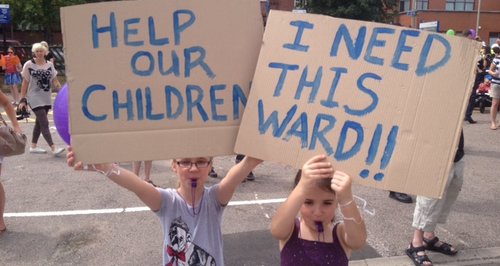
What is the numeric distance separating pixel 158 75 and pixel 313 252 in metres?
1.01

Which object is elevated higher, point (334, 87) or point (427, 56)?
point (427, 56)

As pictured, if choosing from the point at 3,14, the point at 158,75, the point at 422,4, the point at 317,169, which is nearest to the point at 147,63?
the point at 158,75

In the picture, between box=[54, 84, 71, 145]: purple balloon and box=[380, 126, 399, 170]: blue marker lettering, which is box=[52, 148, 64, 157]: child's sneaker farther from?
box=[380, 126, 399, 170]: blue marker lettering

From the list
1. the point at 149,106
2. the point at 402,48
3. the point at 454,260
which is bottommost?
the point at 454,260

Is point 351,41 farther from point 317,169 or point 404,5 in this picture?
point 404,5

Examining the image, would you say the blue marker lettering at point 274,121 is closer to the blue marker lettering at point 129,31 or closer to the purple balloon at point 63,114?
the blue marker lettering at point 129,31

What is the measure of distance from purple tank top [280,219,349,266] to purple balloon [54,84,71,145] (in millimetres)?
1051

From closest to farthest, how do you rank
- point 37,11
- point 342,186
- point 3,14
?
1. point 342,186
2. point 3,14
3. point 37,11

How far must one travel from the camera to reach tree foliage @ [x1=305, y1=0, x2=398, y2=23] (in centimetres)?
2540

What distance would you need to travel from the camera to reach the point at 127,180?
201 centimetres

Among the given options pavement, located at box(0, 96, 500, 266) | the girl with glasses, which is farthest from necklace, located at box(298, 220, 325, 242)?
pavement, located at box(0, 96, 500, 266)

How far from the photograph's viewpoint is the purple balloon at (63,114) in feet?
5.97

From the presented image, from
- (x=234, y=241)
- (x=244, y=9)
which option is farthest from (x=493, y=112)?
(x=244, y=9)

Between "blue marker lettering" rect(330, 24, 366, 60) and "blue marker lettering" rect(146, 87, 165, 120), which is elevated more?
"blue marker lettering" rect(330, 24, 366, 60)
